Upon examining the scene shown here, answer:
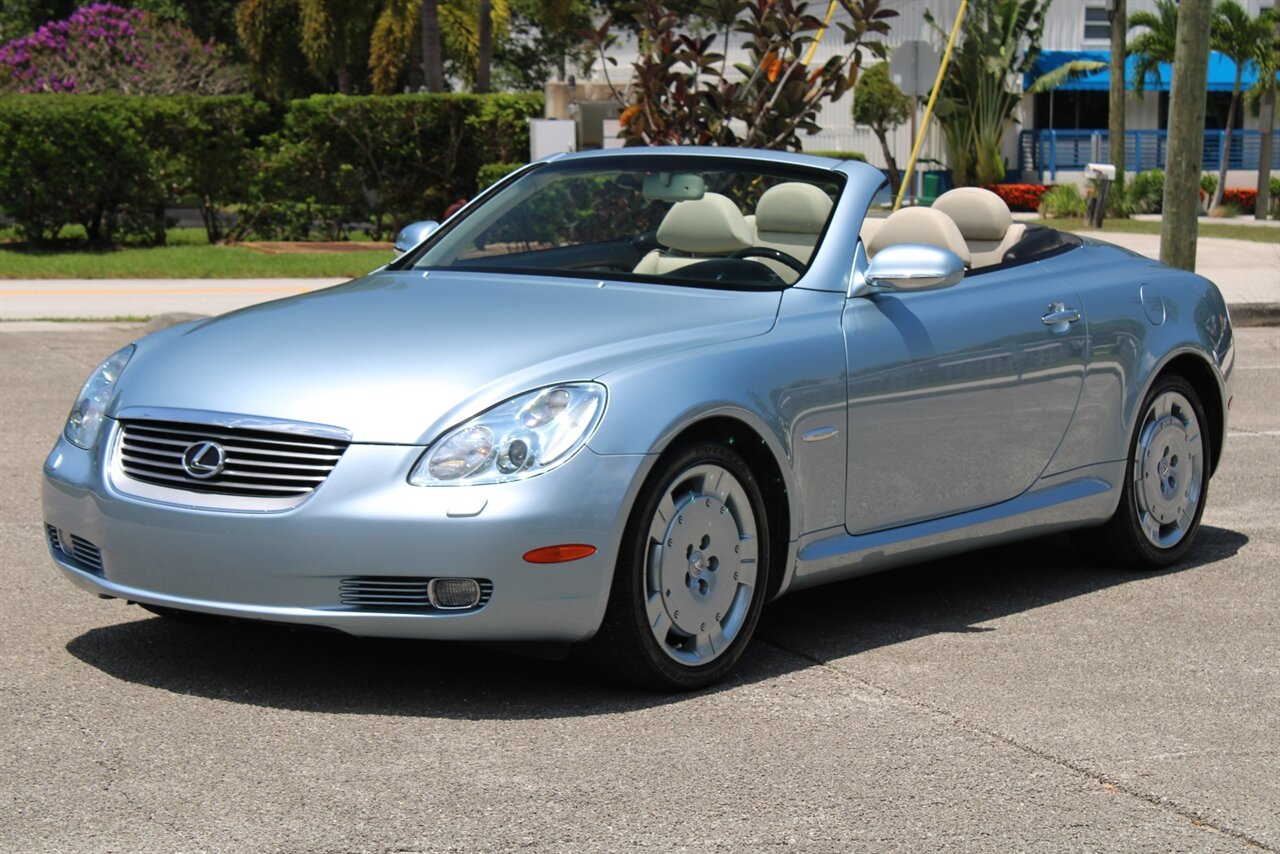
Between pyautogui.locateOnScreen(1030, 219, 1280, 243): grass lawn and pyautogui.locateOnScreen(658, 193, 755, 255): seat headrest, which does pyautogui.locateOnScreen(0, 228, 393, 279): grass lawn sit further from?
pyautogui.locateOnScreen(658, 193, 755, 255): seat headrest

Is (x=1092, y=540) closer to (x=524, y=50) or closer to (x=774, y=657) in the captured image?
(x=774, y=657)

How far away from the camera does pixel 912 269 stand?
586cm

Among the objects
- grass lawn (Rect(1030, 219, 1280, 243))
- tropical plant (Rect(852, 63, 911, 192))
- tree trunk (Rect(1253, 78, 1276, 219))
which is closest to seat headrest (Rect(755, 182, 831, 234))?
grass lawn (Rect(1030, 219, 1280, 243))

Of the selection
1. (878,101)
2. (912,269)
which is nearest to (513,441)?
(912,269)

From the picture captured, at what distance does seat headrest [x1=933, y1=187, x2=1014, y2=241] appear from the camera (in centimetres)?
724

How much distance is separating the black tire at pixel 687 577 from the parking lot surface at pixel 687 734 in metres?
0.11

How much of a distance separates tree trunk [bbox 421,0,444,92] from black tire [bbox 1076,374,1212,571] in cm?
2614

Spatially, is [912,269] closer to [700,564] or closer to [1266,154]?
[700,564]

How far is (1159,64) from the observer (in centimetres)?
4578

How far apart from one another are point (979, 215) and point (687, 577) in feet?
8.60

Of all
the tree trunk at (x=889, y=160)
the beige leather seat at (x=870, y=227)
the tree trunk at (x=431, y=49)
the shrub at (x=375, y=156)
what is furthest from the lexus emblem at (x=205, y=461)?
the tree trunk at (x=889, y=160)

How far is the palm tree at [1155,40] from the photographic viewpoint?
4097 centimetres

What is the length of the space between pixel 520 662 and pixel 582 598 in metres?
0.70

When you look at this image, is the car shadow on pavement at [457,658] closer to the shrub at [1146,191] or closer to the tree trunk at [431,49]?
the tree trunk at [431,49]
